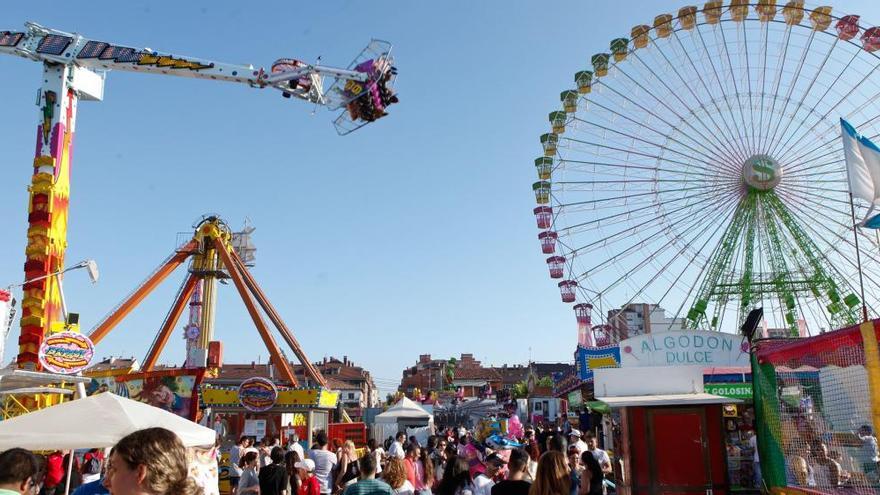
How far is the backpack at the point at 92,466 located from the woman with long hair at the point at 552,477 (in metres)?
9.49

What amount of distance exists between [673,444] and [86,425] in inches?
306

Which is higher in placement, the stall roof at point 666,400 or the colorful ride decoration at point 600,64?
the colorful ride decoration at point 600,64

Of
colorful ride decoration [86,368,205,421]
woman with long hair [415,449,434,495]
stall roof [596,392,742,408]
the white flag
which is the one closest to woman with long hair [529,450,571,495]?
woman with long hair [415,449,434,495]

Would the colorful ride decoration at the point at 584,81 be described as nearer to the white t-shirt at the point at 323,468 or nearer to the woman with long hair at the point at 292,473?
the white t-shirt at the point at 323,468

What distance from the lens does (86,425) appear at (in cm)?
663

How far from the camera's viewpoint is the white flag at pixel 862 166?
7.61 m

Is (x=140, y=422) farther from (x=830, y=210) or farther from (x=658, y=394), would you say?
(x=830, y=210)

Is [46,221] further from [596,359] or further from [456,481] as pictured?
[596,359]

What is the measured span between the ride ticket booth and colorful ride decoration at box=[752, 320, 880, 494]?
970 millimetres

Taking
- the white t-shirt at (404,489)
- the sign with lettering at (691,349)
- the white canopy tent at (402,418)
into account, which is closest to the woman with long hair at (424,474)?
the white t-shirt at (404,489)

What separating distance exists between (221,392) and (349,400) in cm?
4418

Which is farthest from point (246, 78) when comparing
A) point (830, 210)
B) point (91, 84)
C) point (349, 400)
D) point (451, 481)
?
point (349, 400)

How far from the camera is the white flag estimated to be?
7609 mm

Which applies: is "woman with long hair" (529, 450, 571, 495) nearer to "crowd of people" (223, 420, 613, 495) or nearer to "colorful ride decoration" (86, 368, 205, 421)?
"crowd of people" (223, 420, 613, 495)
